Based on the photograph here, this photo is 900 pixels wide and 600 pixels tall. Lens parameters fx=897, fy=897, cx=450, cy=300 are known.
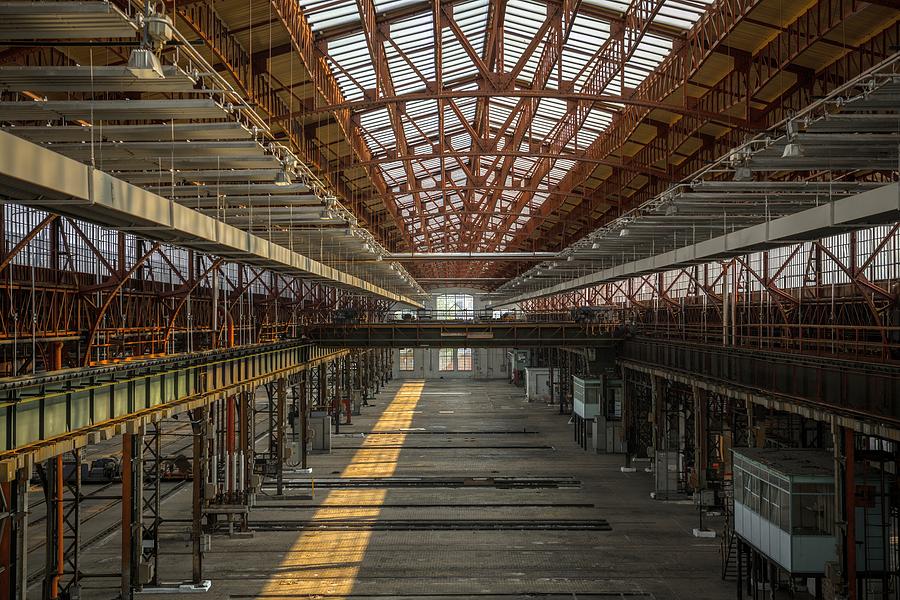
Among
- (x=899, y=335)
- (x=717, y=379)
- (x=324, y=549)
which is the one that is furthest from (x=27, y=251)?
(x=899, y=335)

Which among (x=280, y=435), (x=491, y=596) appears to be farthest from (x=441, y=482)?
(x=491, y=596)

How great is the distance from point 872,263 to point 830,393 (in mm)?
12803

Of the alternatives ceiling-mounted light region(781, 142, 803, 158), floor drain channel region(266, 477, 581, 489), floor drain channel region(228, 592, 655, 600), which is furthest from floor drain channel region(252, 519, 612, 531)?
ceiling-mounted light region(781, 142, 803, 158)

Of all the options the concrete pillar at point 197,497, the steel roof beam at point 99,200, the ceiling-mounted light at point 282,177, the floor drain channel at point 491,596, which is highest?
the ceiling-mounted light at point 282,177

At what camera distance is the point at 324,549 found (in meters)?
25.0

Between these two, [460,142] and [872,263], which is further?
[460,142]

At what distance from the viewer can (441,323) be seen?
137ft

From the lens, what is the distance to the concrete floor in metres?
21.4

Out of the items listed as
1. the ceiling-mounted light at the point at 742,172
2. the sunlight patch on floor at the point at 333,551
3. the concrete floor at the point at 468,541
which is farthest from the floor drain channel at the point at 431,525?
the ceiling-mounted light at the point at 742,172

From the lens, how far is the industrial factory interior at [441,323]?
14.8 metres

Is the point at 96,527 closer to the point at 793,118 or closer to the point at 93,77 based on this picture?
the point at 93,77

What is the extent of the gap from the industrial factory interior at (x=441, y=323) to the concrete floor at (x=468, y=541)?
6.4 inches

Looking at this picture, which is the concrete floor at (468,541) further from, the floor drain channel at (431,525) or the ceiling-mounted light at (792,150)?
the ceiling-mounted light at (792,150)

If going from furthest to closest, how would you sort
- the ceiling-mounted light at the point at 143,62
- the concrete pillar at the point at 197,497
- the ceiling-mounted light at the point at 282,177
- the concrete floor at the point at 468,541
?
the concrete floor at the point at 468,541
the concrete pillar at the point at 197,497
the ceiling-mounted light at the point at 282,177
the ceiling-mounted light at the point at 143,62
